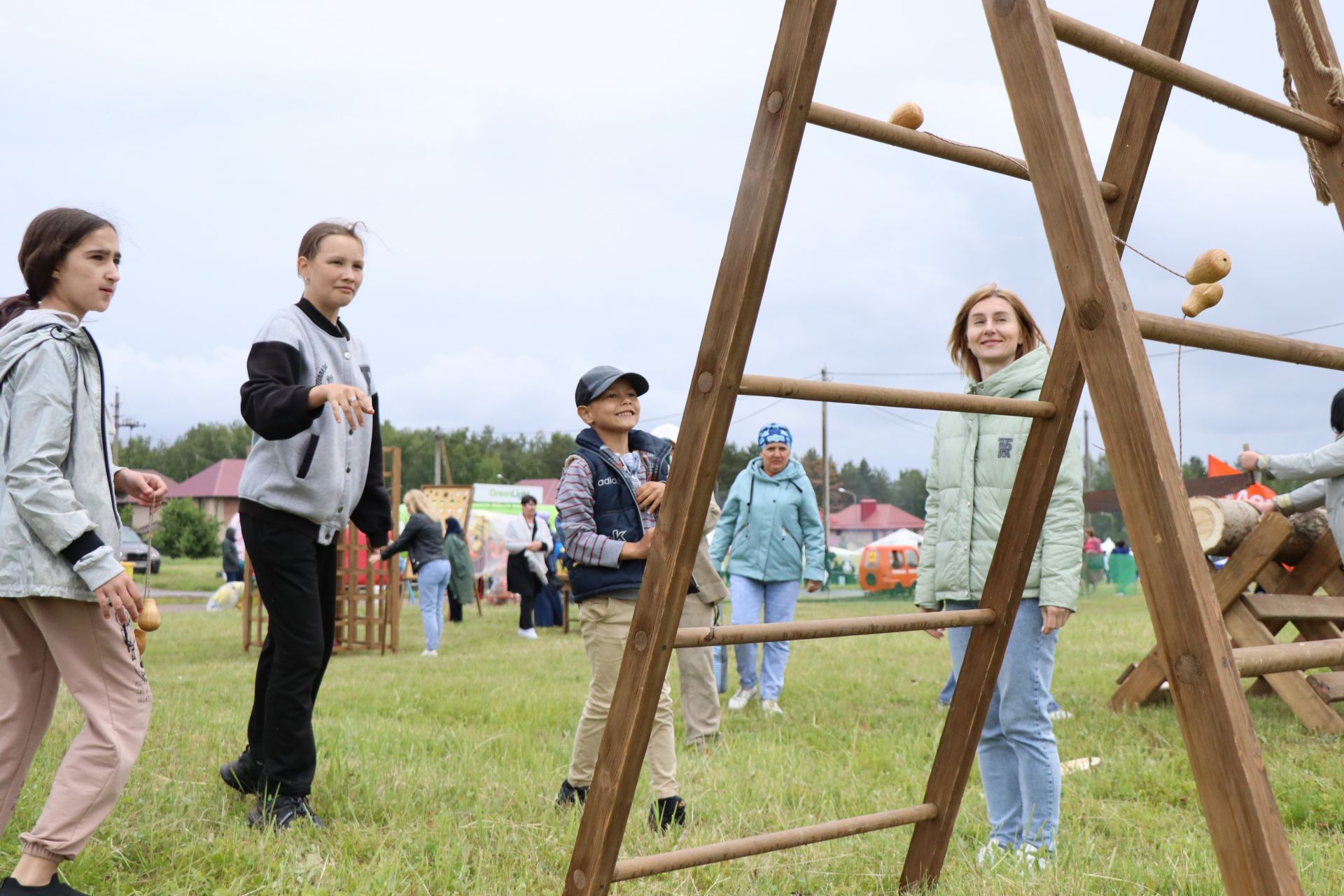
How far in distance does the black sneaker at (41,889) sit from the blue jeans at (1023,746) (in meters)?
2.23

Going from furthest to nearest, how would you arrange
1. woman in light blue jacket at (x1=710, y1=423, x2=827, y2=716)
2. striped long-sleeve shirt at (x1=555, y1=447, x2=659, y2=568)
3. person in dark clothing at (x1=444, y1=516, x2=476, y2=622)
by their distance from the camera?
person in dark clothing at (x1=444, y1=516, x2=476, y2=622)
woman in light blue jacket at (x1=710, y1=423, x2=827, y2=716)
striped long-sleeve shirt at (x1=555, y1=447, x2=659, y2=568)

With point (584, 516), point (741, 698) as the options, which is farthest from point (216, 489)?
point (584, 516)

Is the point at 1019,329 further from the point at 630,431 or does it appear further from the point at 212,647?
the point at 212,647

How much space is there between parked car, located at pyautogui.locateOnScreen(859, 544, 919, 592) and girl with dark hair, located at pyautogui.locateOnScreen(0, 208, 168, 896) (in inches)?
766

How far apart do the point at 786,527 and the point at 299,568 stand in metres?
3.82

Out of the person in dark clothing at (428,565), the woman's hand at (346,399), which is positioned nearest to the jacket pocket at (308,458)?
the woman's hand at (346,399)

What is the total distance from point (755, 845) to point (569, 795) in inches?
65.6

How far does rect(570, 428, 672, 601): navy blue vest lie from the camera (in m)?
3.53

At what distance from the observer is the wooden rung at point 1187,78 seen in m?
1.75

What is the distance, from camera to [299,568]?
10.4 ft

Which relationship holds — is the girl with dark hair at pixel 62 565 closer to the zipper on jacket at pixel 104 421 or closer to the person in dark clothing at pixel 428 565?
the zipper on jacket at pixel 104 421

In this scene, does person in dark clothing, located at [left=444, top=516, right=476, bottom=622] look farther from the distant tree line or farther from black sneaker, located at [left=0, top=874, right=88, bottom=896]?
the distant tree line

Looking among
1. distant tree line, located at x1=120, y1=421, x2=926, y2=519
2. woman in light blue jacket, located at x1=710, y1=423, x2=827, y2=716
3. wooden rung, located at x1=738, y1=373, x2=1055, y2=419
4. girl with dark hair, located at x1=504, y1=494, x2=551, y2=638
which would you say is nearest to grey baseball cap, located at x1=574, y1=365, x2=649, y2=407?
wooden rung, located at x1=738, y1=373, x2=1055, y2=419

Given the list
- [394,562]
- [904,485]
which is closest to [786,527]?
[394,562]
